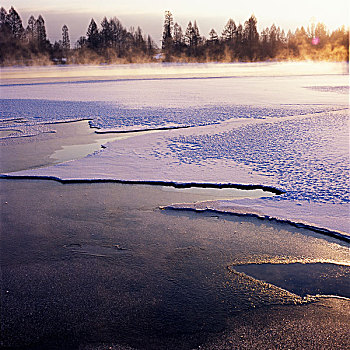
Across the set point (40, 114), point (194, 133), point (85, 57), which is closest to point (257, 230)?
point (194, 133)

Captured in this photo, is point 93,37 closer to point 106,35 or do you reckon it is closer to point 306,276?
point 106,35

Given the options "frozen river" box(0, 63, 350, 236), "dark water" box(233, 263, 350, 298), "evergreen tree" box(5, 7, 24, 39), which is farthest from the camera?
"evergreen tree" box(5, 7, 24, 39)

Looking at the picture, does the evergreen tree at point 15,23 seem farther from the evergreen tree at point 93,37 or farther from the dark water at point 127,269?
the dark water at point 127,269

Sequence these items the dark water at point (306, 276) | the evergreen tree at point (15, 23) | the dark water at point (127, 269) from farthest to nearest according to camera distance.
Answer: the evergreen tree at point (15, 23) < the dark water at point (306, 276) < the dark water at point (127, 269)

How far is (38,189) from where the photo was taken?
15.8 ft

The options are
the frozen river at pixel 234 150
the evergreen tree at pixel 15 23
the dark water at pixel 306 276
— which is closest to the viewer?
the dark water at pixel 306 276

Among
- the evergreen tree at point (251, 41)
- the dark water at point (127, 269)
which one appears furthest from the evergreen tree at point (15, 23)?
the dark water at point (127, 269)

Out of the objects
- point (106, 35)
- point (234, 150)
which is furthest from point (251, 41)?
point (234, 150)

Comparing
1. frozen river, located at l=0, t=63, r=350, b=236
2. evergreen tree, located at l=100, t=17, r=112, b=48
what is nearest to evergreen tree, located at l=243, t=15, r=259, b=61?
evergreen tree, located at l=100, t=17, r=112, b=48

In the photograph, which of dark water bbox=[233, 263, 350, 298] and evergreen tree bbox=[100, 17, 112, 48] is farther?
evergreen tree bbox=[100, 17, 112, 48]

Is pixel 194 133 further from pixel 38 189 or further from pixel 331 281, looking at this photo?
pixel 331 281

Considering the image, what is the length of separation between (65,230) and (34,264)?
2.04ft

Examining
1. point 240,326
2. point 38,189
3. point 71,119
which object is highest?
point 71,119

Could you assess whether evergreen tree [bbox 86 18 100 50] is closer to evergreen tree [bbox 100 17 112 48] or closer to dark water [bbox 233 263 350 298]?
evergreen tree [bbox 100 17 112 48]
